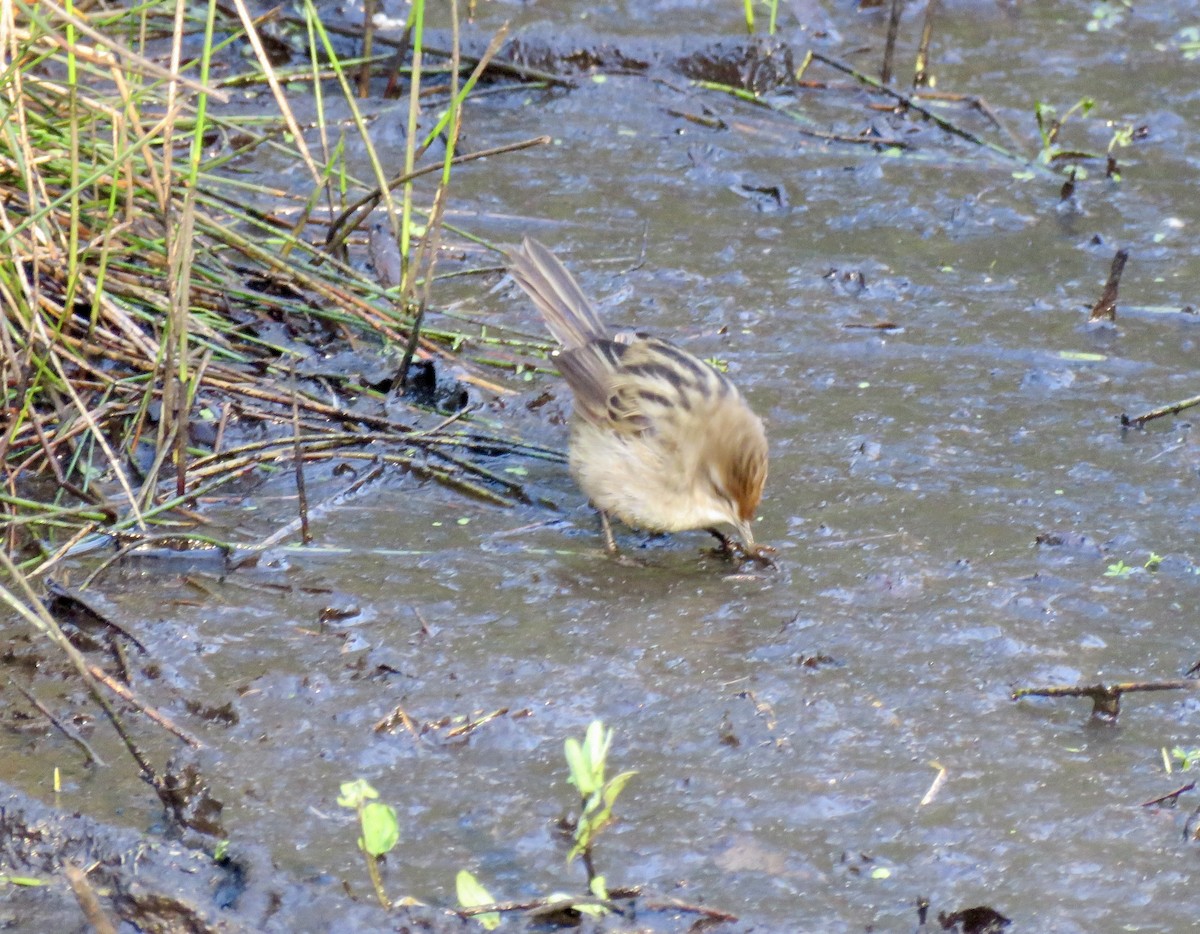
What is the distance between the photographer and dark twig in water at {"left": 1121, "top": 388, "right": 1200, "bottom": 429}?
5262 mm

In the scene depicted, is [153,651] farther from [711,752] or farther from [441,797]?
[711,752]

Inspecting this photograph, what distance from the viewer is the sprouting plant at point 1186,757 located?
360cm

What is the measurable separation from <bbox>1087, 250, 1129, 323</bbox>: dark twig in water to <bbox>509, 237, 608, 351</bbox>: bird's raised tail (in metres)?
2.20

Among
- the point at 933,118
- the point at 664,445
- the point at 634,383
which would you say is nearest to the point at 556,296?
the point at 634,383

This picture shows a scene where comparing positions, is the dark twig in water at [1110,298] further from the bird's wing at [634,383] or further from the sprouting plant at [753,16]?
the sprouting plant at [753,16]

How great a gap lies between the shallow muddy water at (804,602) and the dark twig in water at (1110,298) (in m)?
0.10

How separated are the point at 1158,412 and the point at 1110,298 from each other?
2.96 feet

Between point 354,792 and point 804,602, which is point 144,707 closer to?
point 354,792

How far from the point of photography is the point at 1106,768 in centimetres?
360

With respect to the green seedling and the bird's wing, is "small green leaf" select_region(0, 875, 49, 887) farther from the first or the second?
the green seedling

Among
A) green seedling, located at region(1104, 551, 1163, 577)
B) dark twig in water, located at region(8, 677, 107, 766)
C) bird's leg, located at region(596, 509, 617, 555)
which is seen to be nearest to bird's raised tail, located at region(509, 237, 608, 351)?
bird's leg, located at region(596, 509, 617, 555)

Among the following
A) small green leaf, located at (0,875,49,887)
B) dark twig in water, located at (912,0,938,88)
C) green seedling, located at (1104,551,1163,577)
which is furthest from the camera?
dark twig in water, located at (912,0,938,88)

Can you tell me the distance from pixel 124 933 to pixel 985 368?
Result: 3.99 meters

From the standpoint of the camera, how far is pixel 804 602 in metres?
4.35
